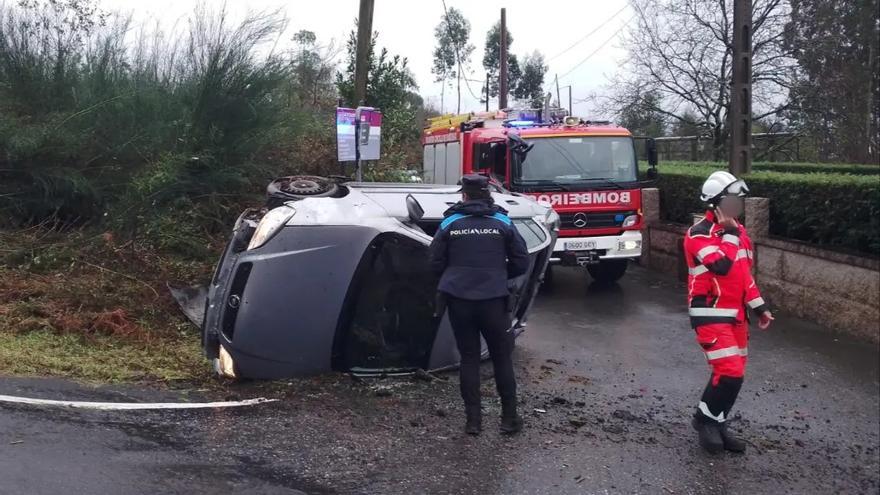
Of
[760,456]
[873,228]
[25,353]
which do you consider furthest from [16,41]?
[873,228]

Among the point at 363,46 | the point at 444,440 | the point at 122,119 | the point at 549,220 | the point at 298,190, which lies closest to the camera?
the point at 444,440

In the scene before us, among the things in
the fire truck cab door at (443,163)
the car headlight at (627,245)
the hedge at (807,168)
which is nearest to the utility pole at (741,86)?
the car headlight at (627,245)

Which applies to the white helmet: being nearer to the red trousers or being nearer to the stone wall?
the red trousers

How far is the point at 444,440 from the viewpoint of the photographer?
205 inches

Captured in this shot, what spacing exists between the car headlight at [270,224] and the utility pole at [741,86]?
888cm

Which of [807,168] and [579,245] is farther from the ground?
[807,168]

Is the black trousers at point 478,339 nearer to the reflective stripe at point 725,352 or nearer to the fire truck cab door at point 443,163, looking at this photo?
the reflective stripe at point 725,352

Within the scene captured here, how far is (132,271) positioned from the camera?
822 centimetres

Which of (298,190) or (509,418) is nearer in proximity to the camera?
(509,418)

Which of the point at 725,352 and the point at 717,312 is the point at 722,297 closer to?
the point at 717,312

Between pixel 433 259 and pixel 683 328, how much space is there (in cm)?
537

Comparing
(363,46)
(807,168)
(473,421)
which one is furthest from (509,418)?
(807,168)

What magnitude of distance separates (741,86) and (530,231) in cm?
735

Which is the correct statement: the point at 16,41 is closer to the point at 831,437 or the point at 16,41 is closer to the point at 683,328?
the point at 683,328
